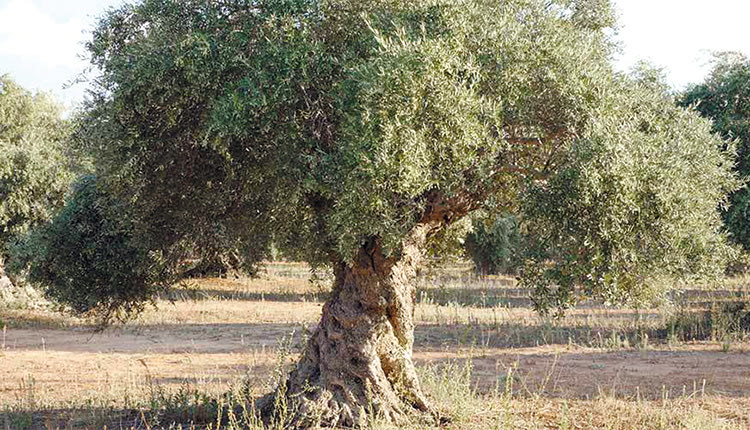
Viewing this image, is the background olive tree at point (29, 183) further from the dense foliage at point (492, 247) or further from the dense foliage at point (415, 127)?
the dense foliage at point (492, 247)

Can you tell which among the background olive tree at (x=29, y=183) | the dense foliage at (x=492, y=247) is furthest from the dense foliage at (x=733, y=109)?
the background olive tree at (x=29, y=183)

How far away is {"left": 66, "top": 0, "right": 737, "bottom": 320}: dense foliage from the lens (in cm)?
800

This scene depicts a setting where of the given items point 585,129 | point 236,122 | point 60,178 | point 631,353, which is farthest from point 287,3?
A: point 60,178

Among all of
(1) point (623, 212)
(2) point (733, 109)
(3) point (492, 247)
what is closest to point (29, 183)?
(3) point (492, 247)

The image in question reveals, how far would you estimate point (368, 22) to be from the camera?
28.9 ft

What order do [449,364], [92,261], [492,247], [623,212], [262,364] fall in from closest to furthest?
[623,212] < [92,261] < [449,364] < [262,364] < [492,247]

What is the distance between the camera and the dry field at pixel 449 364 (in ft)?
38.1

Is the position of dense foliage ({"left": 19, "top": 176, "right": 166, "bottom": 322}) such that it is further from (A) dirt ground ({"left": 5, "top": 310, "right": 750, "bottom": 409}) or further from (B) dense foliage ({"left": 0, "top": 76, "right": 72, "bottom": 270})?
(B) dense foliage ({"left": 0, "top": 76, "right": 72, "bottom": 270})

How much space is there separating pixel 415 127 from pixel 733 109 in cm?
1787

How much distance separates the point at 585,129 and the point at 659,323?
53.8 feet

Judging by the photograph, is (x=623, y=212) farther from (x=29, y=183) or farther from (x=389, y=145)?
(x=29, y=183)

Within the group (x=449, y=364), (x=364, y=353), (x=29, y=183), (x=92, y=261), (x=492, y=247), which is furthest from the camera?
(x=492, y=247)

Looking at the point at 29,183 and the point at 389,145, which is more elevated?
the point at 29,183

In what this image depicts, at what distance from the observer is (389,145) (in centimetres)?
773
